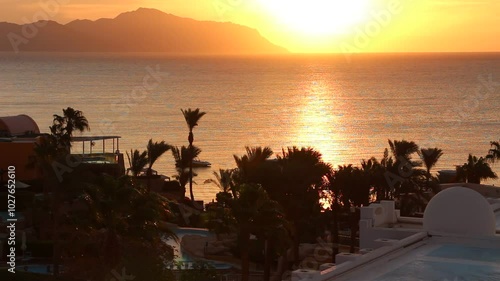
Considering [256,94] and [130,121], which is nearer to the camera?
[130,121]

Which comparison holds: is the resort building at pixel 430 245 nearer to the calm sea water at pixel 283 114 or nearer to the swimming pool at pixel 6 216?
the swimming pool at pixel 6 216

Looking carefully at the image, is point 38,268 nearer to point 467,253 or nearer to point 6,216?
point 6,216

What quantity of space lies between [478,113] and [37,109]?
68779 millimetres

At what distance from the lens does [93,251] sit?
20.2 metres

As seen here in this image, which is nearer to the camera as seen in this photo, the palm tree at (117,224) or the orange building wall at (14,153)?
the palm tree at (117,224)

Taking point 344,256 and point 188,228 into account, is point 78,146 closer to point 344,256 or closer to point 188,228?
point 188,228

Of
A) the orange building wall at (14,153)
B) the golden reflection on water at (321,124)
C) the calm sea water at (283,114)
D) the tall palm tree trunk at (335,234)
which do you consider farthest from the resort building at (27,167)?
the golden reflection on water at (321,124)

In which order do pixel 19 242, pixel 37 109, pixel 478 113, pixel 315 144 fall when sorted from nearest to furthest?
1. pixel 19 242
2. pixel 315 144
3. pixel 478 113
4. pixel 37 109

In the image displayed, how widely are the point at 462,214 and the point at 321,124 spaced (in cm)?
9336

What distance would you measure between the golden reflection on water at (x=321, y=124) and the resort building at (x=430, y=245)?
54.5m

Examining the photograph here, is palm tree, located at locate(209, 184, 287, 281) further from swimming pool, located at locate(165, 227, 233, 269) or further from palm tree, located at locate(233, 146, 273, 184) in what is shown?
palm tree, located at locate(233, 146, 273, 184)

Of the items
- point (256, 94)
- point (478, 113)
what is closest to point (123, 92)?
point (256, 94)

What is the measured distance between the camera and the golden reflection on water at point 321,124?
8975 cm

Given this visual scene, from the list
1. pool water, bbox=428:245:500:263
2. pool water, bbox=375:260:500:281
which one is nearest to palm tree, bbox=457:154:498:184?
pool water, bbox=428:245:500:263
